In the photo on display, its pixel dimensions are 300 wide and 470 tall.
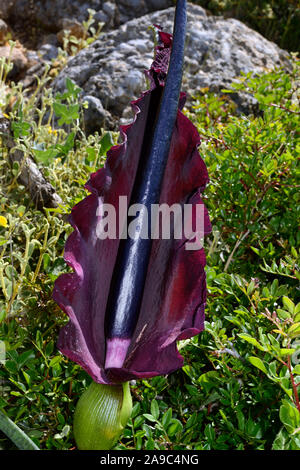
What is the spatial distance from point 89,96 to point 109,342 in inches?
49.2

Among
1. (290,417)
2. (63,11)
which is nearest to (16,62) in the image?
(63,11)

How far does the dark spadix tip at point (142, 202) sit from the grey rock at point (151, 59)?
3.36ft

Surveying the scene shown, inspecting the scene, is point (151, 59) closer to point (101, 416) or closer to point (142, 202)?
point (142, 202)

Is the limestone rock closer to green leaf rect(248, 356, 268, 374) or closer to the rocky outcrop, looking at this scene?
the rocky outcrop

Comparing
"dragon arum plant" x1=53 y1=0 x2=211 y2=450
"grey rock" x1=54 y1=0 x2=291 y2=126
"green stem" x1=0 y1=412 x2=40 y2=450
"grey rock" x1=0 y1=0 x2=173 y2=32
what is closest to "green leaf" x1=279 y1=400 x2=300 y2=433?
"dragon arum plant" x1=53 y1=0 x2=211 y2=450

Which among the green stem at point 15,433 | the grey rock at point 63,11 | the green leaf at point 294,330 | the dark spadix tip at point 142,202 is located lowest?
the green stem at point 15,433

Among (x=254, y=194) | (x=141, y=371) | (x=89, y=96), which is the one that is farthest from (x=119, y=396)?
(x=89, y=96)

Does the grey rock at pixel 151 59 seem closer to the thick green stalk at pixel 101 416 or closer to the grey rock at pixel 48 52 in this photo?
the grey rock at pixel 48 52

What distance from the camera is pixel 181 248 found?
636 mm

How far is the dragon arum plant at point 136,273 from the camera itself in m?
0.57

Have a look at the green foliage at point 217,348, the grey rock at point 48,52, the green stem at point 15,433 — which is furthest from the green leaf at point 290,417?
the grey rock at point 48,52

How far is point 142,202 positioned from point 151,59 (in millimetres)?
1295

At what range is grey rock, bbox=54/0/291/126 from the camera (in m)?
1.71
